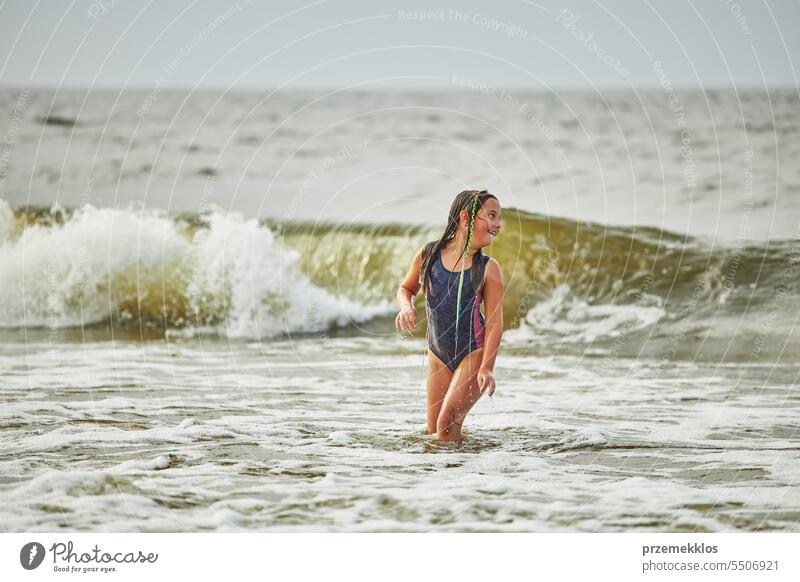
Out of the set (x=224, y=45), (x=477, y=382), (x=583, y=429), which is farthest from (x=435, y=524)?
(x=224, y=45)

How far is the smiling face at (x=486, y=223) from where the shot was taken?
4.68m

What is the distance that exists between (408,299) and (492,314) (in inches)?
16.4

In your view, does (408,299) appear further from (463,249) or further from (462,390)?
(462,390)

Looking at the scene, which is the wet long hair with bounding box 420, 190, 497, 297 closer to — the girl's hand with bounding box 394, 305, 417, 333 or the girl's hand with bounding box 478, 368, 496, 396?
the girl's hand with bounding box 394, 305, 417, 333

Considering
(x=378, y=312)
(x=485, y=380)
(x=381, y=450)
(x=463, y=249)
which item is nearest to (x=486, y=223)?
(x=463, y=249)

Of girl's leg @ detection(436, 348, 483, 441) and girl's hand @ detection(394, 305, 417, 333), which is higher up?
girl's hand @ detection(394, 305, 417, 333)

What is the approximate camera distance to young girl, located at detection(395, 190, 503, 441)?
4.68 metres

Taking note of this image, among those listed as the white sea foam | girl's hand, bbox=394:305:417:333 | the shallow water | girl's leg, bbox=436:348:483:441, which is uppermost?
the white sea foam

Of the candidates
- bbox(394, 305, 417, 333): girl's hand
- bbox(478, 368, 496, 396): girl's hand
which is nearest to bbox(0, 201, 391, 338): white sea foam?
bbox(394, 305, 417, 333): girl's hand

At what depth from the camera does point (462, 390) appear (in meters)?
4.73

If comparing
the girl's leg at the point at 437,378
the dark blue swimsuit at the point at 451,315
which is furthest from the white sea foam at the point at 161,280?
the dark blue swimsuit at the point at 451,315

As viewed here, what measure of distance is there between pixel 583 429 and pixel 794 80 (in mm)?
4883

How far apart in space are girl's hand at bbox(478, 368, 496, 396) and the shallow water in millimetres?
511

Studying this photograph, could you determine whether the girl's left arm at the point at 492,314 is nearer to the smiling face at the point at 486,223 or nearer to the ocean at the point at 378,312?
the smiling face at the point at 486,223
